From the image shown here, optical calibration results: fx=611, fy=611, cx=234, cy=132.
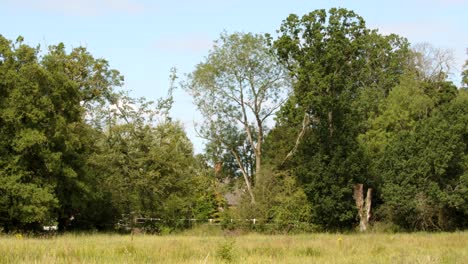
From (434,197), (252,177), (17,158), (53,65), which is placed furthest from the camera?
(252,177)

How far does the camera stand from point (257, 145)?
5206 centimetres

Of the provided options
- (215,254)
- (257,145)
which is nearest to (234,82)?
(257,145)

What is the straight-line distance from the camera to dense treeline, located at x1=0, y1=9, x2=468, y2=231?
105 ft

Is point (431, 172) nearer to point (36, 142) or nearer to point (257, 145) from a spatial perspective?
point (257, 145)

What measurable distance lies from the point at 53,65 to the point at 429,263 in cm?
2693

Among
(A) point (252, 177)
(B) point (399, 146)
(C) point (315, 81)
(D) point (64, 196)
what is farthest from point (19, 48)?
(A) point (252, 177)

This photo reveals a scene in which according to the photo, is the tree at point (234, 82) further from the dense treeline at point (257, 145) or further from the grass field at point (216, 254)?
the grass field at point (216, 254)

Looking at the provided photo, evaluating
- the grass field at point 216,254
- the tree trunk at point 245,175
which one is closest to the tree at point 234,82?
the tree trunk at point 245,175

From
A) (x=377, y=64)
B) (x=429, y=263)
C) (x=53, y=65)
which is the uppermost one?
(x=377, y=64)

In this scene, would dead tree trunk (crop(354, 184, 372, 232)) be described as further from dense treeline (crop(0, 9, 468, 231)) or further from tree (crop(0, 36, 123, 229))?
tree (crop(0, 36, 123, 229))

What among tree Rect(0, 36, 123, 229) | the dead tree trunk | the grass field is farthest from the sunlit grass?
the dead tree trunk

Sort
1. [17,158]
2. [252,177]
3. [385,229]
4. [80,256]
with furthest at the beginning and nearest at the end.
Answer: [252,177] < [385,229] < [17,158] < [80,256]

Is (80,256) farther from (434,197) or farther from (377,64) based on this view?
(377,64)

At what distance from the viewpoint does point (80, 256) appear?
46.5 ft
